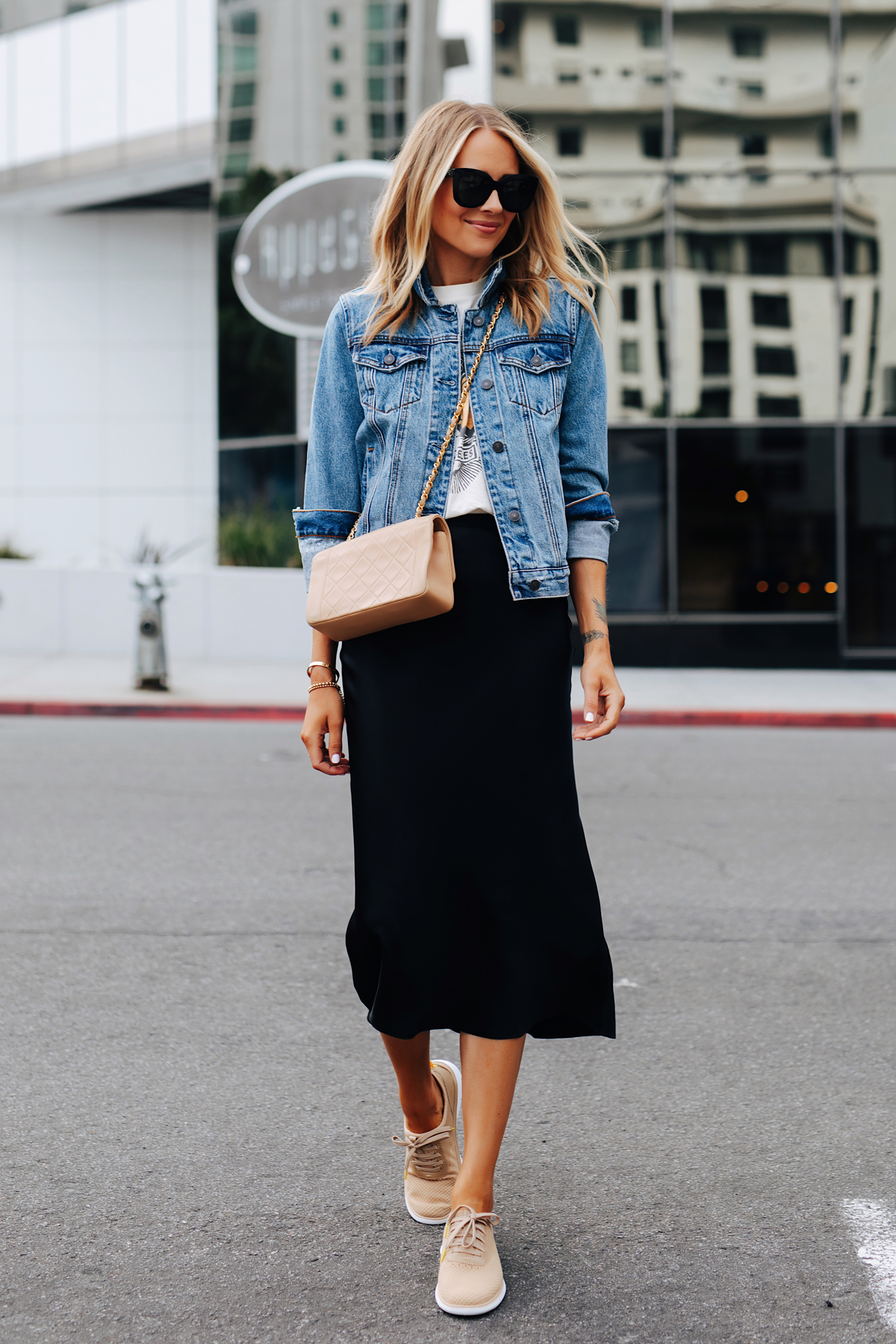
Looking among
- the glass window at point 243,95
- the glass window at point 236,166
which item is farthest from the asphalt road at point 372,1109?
the glass window at point 243,95

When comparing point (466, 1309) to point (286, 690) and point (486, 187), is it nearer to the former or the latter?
point (486, 187)

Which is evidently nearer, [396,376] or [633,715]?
[396,376]

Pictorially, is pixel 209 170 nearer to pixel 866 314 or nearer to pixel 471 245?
pixel 866 314

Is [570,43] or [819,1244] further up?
[570,43]

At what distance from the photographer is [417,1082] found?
257 cm

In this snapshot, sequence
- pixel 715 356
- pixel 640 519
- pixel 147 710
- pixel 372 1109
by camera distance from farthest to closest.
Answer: pixel 640 519 < pixel 715 356 < pixel 147 710 < pixel 372 1109

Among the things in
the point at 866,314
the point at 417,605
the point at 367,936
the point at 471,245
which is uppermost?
the point at 866,314

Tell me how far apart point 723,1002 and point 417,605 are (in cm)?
226

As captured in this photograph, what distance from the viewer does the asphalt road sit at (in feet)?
Answer: 7.80

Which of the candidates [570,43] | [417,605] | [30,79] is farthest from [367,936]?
[30,79]

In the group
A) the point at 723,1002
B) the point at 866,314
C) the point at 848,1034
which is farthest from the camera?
the point at 866,314

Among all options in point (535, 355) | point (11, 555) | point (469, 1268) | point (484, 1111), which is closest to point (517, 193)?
point (535, 355)

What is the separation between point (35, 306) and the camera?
20.3 metres

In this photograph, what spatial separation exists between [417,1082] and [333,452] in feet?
3.93
